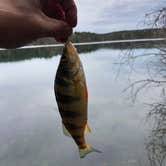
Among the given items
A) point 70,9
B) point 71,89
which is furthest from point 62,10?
point 71,89

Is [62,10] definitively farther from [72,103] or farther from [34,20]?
[72,103]

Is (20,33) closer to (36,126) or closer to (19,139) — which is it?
(19,139)

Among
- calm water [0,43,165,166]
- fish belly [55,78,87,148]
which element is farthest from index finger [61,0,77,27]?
calm water [0,43,165,166]

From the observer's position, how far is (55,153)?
984 cm

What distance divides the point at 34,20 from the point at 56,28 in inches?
2.8

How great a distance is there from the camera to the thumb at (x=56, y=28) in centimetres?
108

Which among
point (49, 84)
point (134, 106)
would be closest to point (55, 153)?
point (134, 106)

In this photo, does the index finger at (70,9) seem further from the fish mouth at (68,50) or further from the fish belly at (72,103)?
the fish belly at (72,103)

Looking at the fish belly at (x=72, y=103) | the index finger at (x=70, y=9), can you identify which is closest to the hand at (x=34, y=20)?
the index finger at (x=70, y=9)

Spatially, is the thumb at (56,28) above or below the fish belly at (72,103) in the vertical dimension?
above

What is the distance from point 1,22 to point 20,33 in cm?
8

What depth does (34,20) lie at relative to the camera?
1.06 meters

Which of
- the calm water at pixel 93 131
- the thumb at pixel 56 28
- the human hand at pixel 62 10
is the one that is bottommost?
the calm water at pixel 93 131

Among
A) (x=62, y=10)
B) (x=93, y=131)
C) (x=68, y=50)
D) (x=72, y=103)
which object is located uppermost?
(x=62, y=10)
